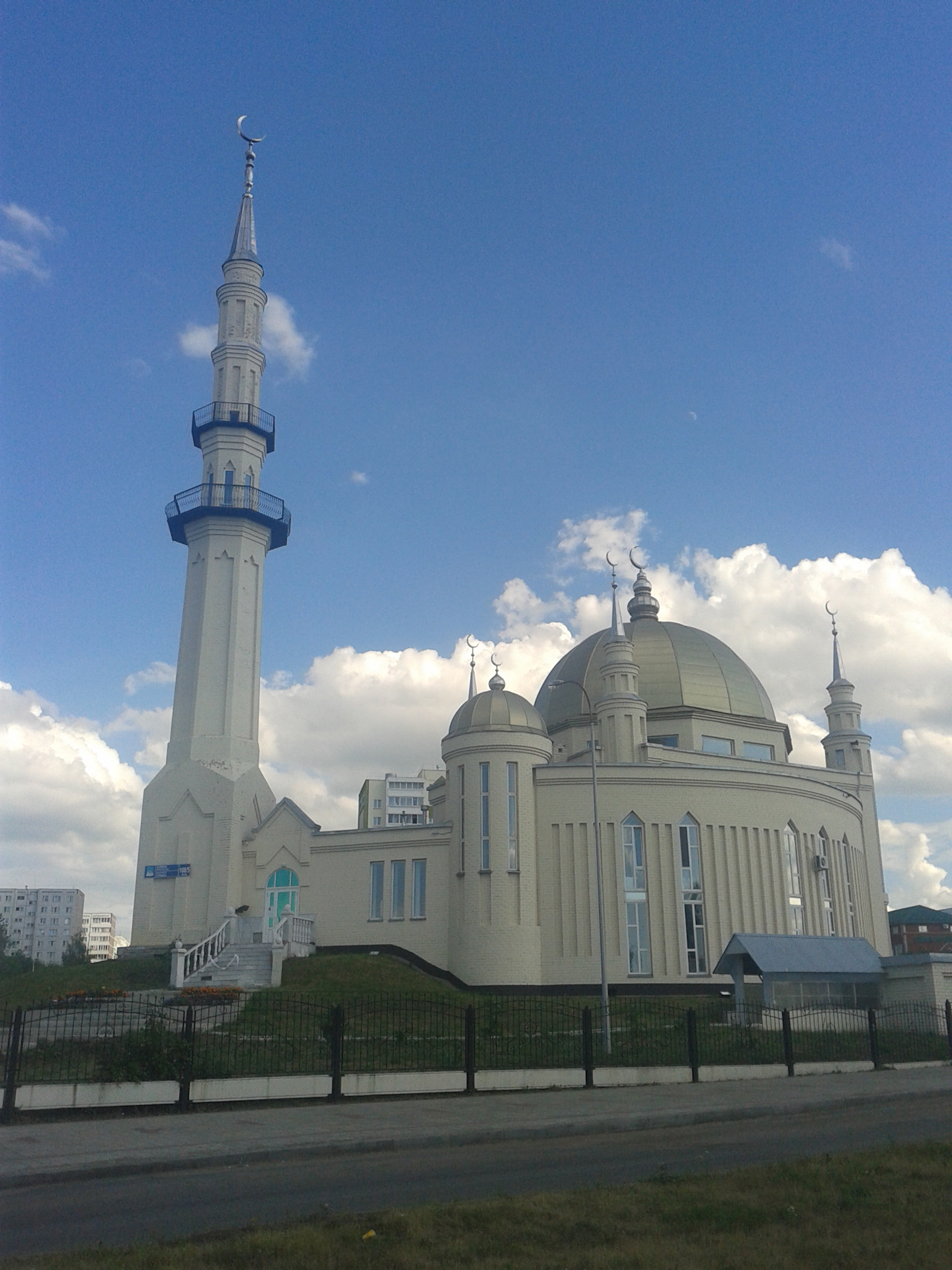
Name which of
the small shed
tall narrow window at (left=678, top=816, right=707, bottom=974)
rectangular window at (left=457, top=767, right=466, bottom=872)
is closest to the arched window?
rectangular window at (left=457, top=767, right=466, bottom=872)

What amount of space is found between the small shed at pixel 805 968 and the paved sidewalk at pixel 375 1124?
10917 millimetres

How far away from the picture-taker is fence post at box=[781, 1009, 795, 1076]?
20141 millimetres

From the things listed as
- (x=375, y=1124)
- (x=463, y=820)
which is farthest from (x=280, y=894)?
A: (x=375, y=1124)

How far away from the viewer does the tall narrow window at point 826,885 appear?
39.1 meters

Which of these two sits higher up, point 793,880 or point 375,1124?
point 793,880

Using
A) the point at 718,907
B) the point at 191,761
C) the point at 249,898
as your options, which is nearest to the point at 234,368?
the point at 191,761

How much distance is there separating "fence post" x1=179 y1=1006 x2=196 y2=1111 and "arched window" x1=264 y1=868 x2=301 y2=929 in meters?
22.7

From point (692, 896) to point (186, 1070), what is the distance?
24001mm

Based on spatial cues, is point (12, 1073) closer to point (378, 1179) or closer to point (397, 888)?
point (378, 1179)

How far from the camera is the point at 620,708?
41094 mm

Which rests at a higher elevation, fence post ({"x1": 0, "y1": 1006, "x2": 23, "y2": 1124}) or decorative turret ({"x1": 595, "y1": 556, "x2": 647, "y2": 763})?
decorative turret ({"x1": 595, "y1": 556, "x2": 647, "y2": 763})

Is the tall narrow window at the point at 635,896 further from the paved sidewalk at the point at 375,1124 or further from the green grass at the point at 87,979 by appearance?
the paved sidewalk at the point at 375,1124

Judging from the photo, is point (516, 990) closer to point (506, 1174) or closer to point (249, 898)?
point (249, 898)

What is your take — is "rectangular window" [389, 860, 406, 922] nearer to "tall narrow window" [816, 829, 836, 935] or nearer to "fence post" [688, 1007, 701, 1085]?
"tall narrow window" [816, 829, 836, 935]
